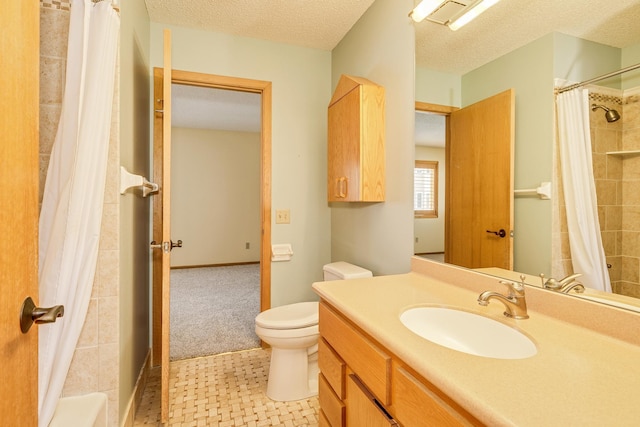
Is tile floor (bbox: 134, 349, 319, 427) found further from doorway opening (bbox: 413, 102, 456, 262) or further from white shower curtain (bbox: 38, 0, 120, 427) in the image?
doorway opening (bbox: 413, 102, 456, 262)

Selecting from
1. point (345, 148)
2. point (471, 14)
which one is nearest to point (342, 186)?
point (345, 148)

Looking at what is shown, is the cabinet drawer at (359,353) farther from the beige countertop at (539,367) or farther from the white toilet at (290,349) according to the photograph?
the white toilet at (290,349)

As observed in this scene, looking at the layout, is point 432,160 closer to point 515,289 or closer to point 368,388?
point 515,289

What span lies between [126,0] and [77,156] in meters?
0.88

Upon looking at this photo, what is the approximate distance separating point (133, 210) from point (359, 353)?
1.45 m

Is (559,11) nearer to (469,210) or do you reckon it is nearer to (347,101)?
(469,210)

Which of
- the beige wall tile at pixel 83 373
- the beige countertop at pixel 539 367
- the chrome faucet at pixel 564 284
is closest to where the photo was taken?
the beige countertop at pixel 539 367

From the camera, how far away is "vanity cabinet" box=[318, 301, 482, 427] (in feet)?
2.29

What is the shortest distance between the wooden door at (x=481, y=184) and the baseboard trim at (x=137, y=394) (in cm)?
173

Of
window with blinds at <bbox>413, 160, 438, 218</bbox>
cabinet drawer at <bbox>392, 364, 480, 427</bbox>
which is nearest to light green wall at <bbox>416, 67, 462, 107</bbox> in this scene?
window with blinds at <bbox>413, 160, 438, 218</bbox>

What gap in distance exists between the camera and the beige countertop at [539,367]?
0.54 meters

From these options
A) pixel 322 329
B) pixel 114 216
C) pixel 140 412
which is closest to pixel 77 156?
pixel 114 216

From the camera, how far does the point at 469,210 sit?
1406mm

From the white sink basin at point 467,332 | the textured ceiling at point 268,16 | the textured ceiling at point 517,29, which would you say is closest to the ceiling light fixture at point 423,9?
the textured ceiling at point 517,29
